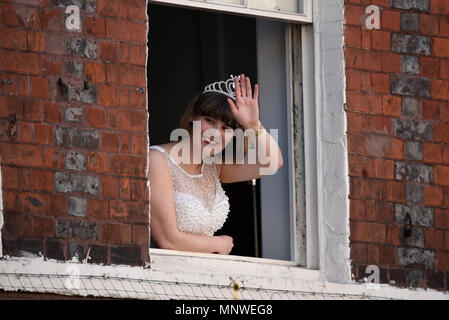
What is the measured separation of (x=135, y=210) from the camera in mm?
8016

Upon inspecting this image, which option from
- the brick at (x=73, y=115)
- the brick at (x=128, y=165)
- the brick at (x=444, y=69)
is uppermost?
the brick at (x=444, y=69)

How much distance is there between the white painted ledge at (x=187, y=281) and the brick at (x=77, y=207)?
30cm

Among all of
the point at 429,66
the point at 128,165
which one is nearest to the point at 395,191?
the point at 429,66

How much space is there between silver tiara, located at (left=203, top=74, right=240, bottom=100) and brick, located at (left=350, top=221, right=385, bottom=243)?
115 cm

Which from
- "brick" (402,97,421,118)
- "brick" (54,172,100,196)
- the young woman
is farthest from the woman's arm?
"brick" (402,97,421,118)

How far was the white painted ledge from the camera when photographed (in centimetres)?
757

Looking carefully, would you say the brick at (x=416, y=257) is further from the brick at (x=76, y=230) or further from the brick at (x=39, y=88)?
the brick at (x=39, y=88)

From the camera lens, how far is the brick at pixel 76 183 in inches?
307

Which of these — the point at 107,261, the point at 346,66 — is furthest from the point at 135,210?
the point at 346,66

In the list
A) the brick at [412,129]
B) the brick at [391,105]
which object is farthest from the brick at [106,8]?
the brick at [412,129]

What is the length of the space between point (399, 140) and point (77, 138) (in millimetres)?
2269

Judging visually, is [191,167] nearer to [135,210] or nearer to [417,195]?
[135,210]

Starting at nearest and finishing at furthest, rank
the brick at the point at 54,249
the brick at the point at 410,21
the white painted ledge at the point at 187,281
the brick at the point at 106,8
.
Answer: the white painted ledge at the point at 187,281 → the brick at the point at 54,249 → the brick at the point at 106,8 → the brick at the point at 410,21

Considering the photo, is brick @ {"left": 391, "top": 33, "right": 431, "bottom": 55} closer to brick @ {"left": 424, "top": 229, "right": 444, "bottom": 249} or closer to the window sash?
the window sash
